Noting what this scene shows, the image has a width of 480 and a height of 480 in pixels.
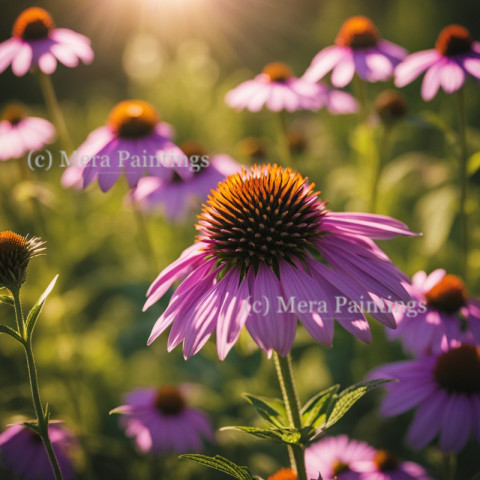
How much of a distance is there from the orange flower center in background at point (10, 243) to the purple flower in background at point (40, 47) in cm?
65

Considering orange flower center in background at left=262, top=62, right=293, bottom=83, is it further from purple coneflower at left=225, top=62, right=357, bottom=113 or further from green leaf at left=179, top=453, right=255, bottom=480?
green leaf at left=179, top=453, right=255, bottom=480

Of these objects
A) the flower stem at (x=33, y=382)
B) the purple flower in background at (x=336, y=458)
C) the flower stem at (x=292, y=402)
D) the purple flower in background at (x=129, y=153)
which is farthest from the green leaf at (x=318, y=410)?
the purple flower in background at (x=129, y=153)

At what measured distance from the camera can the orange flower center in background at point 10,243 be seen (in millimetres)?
723

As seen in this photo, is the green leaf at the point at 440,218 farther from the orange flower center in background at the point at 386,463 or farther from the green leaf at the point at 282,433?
the green leaf at the point at 282,433

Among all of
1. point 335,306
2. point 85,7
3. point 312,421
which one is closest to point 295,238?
point 335,306

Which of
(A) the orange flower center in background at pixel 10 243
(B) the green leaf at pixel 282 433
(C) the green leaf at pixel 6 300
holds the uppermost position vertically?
(A) the orange flower center in background at pixel 10 243

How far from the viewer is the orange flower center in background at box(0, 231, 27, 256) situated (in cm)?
72

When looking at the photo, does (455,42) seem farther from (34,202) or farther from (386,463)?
(34,202)

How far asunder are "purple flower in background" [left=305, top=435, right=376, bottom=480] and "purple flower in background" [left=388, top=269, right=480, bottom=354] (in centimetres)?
27

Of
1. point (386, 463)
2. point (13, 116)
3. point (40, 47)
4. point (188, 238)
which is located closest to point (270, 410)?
point (386, 463)

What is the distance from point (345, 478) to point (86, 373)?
55.4 inches

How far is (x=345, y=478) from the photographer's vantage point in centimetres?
92

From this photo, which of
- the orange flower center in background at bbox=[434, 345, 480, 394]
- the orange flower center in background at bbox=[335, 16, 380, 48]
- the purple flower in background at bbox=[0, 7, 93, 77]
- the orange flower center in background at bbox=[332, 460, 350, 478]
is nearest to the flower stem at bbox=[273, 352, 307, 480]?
the orange flower center in background at bbox=[332, 460, 350, 478]

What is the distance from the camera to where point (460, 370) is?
3.16 ft
